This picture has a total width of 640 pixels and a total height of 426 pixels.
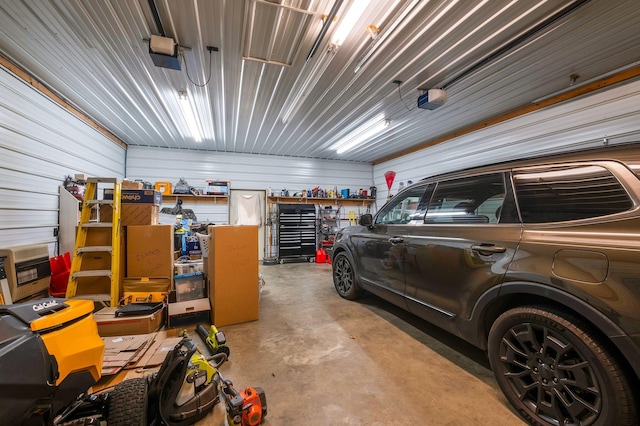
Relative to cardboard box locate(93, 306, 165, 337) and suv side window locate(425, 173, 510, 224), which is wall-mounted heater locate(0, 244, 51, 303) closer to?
cardboard box locate(93, 306, 165, 337)

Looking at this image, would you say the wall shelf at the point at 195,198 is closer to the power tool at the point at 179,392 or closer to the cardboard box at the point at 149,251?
the cardboard box at the point at 149,251

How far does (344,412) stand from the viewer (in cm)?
151

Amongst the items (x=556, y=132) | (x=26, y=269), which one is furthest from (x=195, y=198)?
(x=556, y=132)

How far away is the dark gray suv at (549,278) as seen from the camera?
112 cm

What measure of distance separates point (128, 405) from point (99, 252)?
2.44 m

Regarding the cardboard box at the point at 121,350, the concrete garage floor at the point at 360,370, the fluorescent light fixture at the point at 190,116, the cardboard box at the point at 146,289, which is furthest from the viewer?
the fluorescent light fixture at the point at 190,116

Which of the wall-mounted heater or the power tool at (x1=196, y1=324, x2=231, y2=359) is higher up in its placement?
the wall-mounted heater

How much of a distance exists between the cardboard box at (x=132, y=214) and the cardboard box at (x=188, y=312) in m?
1.21

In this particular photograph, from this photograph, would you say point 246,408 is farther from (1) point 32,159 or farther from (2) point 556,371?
(1) point 32,159

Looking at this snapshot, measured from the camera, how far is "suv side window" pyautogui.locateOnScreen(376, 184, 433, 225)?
8.04ft

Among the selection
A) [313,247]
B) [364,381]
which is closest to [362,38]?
[364,381]

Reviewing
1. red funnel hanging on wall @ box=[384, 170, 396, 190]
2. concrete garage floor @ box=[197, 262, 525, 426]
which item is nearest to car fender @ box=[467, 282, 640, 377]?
concrete garage floor @ box=[197, 262, 525, 426]

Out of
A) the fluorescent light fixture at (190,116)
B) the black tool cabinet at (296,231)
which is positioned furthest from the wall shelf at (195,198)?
the black tool cabinet at (296,231)

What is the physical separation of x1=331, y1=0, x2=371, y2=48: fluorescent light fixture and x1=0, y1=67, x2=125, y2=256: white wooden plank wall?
Result: 12.5ft
